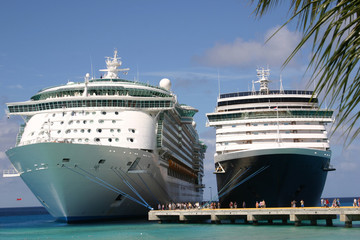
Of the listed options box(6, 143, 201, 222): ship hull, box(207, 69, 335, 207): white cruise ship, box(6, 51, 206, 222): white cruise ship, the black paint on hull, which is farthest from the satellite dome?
the black paint on hull

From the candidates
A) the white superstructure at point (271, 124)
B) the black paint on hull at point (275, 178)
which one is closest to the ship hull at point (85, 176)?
the white superstructure at point (271, 124)

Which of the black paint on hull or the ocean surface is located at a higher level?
the black paint on hull

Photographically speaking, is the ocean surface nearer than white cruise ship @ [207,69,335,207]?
Yes

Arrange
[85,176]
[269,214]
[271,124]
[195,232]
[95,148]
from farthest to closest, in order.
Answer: [271,124]
[85,176]
[95,148]
[269,214]
[195,232]

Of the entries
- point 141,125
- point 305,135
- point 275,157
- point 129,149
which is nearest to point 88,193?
point 129,149

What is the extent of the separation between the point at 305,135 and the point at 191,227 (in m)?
10.4

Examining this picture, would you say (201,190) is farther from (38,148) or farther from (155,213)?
(38,148)

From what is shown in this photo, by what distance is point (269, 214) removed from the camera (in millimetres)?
30672

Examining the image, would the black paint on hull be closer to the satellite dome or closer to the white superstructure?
the white superstructure

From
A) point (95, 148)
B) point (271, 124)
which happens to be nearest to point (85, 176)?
point (95, 148)

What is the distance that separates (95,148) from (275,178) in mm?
12030

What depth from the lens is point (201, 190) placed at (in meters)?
72.6

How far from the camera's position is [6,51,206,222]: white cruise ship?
31.0 metres

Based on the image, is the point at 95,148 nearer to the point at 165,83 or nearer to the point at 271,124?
the point at 271,124
